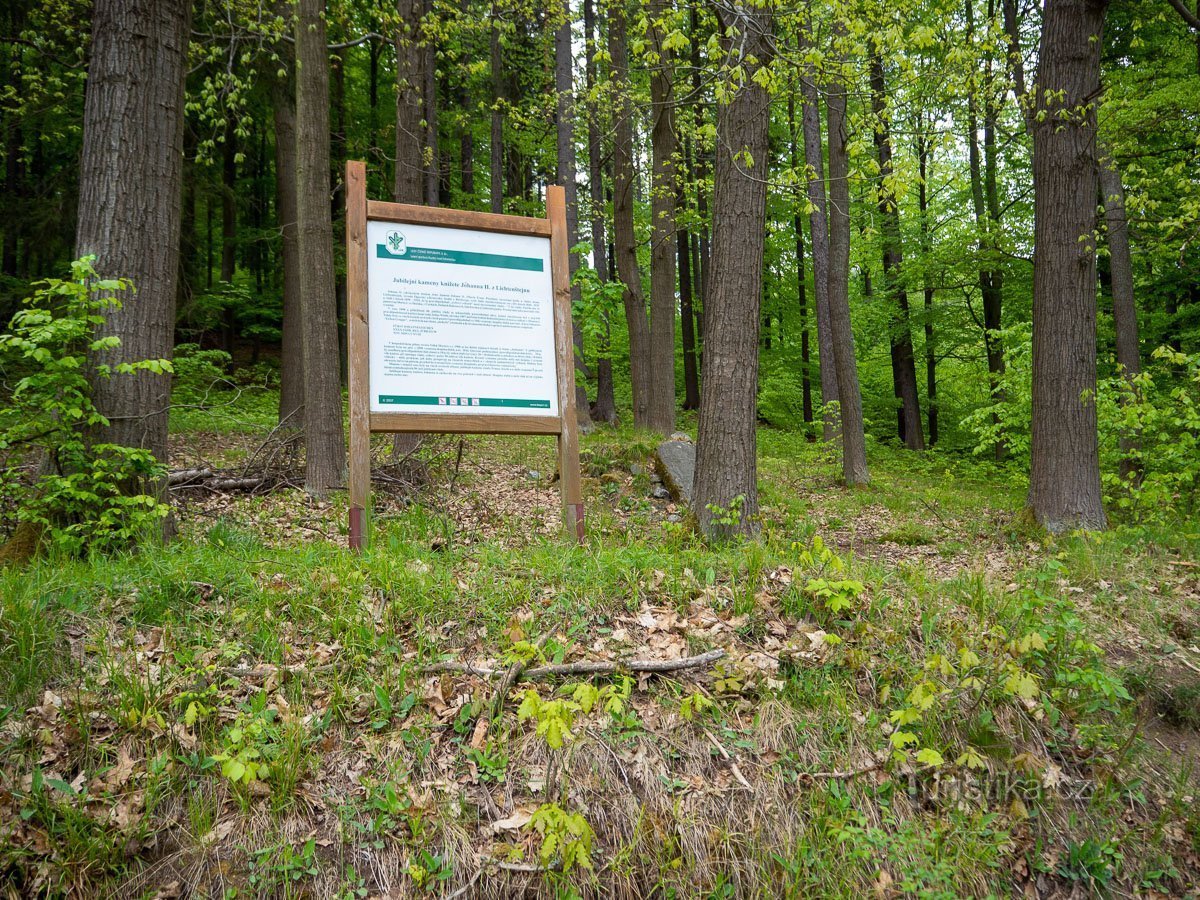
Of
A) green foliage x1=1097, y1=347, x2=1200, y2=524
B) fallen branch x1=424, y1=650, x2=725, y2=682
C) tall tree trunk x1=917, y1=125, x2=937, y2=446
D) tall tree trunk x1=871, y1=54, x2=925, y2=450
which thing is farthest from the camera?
tall tree trunk x1=871, y1=54, x2=925, y2=450

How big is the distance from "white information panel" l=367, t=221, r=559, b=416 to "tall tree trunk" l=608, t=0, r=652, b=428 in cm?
696

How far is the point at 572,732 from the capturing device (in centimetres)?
296

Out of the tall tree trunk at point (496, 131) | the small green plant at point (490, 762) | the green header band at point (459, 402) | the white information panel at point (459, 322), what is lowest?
the small green plant at point (490, 762)

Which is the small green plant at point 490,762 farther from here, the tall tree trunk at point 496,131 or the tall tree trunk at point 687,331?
the tall tree trunk at point 687,331

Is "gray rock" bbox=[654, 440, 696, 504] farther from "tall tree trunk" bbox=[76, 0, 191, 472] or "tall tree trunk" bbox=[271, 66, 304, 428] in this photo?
"tall tree trunk" bbox=[271, 66, 304, 428]

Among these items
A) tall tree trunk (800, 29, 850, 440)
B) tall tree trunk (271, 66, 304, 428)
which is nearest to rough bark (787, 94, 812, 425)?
tall tree trunk (800, 29, 850, 440)

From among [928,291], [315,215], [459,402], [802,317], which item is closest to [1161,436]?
[459,402]

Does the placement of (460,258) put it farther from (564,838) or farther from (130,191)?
(564,838)

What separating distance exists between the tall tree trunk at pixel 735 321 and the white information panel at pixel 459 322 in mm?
1638

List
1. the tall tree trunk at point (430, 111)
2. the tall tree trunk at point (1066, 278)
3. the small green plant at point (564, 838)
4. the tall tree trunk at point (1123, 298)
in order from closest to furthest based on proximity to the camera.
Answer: the small green plant at point (564, 838) → the tall tree trunk at point (1066, 278) → the tall tree trunk at point (1123, 298) → the tall tree trunk at point (430, 111)

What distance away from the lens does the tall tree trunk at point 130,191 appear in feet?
15.1

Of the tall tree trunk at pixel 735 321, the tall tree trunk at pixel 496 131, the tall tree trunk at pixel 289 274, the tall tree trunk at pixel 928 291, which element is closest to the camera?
the tall tree trunk at pixel 735 321

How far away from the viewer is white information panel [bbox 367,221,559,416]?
498cm

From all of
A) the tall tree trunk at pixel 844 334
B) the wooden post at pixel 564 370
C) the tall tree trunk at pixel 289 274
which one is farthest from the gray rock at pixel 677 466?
the tall tree trunk at pixel 289 274
